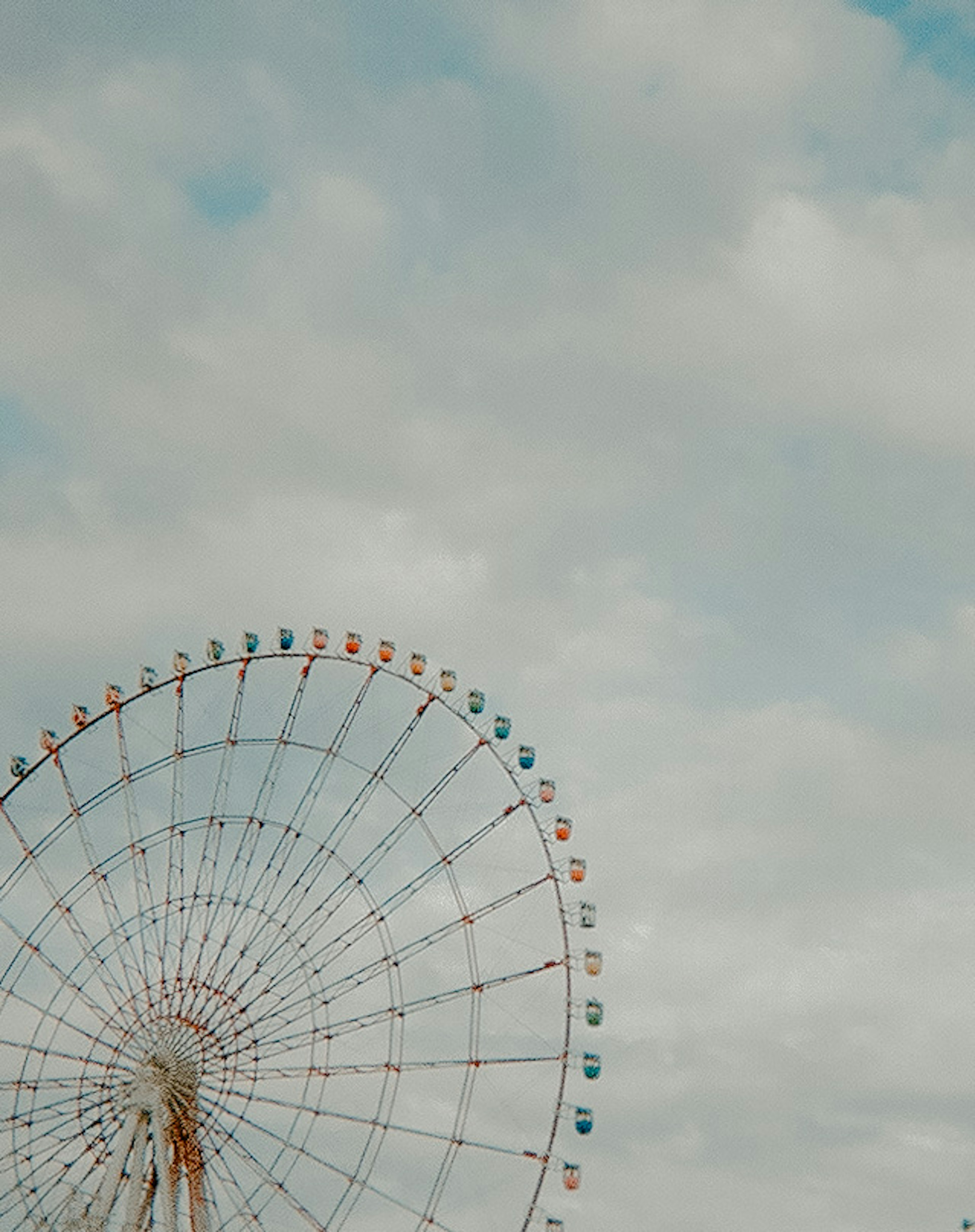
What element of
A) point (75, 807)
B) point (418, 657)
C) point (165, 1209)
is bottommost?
point (165, 1209)

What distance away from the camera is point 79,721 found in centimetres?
5941

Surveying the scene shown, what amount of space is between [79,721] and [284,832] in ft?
25.5

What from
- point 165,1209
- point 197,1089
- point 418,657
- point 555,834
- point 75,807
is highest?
point 418,657

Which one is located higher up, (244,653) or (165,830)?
(244,653)

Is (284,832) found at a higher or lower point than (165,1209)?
higher

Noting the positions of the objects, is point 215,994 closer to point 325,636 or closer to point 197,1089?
point 197,1089

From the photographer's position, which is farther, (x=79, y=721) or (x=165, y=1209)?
(x=79, y=721)

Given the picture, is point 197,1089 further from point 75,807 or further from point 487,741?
point 487,741

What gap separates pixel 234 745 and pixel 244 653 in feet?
9.98

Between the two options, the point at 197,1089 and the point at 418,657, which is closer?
the point at 197,1089

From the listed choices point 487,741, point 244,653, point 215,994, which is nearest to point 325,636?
point 244,653

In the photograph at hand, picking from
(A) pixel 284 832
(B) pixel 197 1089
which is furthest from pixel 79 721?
(B) pixel 197 1089

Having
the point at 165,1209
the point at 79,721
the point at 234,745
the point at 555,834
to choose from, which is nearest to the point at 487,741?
the point at 555,834

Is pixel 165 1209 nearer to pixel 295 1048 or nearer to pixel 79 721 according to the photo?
pixel 295 1048
